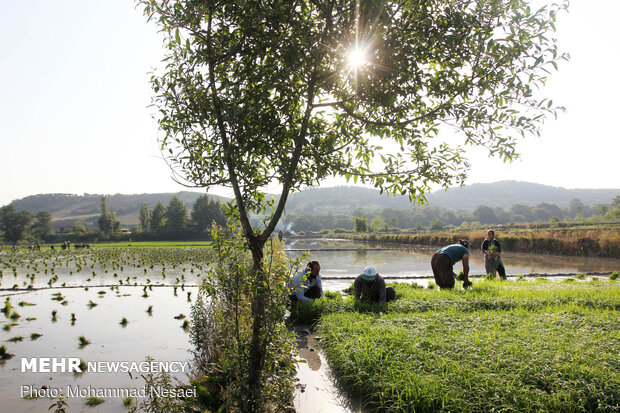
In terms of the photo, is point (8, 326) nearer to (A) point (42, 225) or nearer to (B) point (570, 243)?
(B) point (570, 243)

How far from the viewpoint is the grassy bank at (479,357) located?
12.8 ft

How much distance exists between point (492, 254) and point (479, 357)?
378 inches

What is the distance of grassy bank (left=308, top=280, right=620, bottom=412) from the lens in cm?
390

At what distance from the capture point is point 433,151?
4.01 m

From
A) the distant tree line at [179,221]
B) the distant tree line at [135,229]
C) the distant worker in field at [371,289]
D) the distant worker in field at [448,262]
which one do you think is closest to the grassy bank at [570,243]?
the distant worker in field at [448,262]

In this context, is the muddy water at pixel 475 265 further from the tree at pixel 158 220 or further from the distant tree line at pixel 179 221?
the tree at pixel 158 220

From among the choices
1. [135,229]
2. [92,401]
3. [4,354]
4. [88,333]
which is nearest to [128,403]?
[92,401]

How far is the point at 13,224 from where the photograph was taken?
9788cm

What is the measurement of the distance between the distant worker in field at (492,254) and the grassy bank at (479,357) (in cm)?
484

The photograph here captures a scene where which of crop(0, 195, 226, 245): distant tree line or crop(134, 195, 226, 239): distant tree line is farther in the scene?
crop(0, 195, 226, 245): distant tree line

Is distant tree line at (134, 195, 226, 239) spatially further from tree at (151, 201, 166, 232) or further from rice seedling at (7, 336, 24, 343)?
rice seedling at (7, 336, 24, 343)

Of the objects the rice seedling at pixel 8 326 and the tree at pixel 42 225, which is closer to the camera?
the rice seedling at pixel 8 326

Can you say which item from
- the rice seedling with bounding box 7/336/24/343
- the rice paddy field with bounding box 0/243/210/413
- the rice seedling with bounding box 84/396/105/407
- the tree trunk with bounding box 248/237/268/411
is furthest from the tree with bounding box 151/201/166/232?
the tree trunk with bounding box 248/237/268/411

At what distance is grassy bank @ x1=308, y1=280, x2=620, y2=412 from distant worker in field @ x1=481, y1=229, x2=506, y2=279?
15.9 ft
